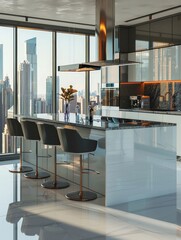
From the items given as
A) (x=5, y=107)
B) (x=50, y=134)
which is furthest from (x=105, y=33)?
(x=5, y=107)

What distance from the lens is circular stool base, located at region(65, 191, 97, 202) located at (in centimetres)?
472

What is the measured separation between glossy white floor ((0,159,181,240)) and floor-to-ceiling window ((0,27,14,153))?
9.38ft

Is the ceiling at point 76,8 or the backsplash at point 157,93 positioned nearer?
the ceiling at point 76,8

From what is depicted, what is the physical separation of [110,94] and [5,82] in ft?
8.41

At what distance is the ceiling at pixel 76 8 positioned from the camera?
6133 millimetres

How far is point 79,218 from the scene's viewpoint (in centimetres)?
399

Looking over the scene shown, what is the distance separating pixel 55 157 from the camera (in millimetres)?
6023

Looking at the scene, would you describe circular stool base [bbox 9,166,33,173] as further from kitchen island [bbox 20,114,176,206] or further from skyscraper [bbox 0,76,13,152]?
kitchen island [bbox 20,114,176,206]

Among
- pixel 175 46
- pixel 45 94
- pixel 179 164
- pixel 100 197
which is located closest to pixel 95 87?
pixel 45 94

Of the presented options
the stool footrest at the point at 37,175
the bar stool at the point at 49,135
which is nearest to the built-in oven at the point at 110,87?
the stool footrest at the point at 37,175

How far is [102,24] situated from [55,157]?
236cm

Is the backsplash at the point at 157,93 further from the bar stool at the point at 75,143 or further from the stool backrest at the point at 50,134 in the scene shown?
the bar stool at the point at 75,143

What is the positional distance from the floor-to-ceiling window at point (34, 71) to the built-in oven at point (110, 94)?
1352 millimetres

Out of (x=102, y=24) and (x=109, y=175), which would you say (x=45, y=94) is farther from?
(x=109, y=175)
